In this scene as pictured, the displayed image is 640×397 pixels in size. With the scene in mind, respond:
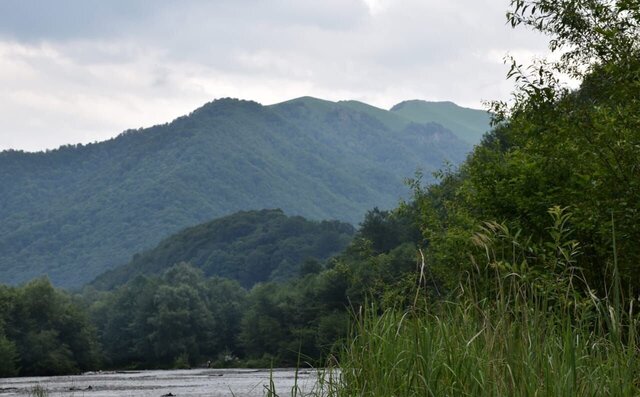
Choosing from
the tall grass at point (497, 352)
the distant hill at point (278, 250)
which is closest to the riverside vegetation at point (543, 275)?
the tall grass at point (497, 352)

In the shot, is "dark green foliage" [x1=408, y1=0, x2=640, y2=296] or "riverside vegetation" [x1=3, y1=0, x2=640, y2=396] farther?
"dark green foliage" [x1=408, y1=0, x2=640, y2=296]

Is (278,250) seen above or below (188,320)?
above

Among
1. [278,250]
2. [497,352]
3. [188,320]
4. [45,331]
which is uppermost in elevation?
[278,250]

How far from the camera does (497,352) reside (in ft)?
22.0

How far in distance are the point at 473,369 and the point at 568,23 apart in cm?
857

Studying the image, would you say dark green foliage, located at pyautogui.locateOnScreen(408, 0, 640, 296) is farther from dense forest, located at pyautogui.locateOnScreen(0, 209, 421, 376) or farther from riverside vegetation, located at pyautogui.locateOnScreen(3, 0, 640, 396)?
dense forest, located at pyautogui.locateOnScreen(0, 209, 421, 376)

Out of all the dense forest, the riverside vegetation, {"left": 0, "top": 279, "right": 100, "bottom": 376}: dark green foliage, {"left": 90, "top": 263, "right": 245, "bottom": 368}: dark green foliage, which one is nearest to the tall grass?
the riverside vegetation

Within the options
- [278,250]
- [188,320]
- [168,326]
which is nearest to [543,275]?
[168,326]

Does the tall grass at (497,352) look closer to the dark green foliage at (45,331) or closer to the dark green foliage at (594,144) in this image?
the dark green foliage at (594,144)

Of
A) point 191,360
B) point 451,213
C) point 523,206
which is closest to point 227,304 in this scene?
point 191,360

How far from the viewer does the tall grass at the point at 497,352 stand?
6293 mm

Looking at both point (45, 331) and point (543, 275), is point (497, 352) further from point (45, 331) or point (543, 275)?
point (45, 331)

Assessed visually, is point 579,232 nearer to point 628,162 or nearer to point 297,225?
point 628,162

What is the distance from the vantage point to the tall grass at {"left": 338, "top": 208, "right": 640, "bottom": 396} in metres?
6.29
